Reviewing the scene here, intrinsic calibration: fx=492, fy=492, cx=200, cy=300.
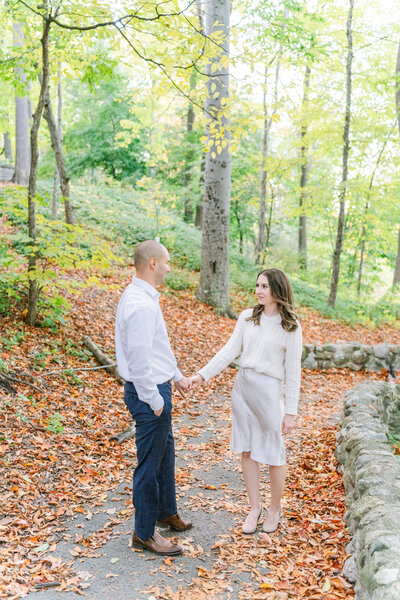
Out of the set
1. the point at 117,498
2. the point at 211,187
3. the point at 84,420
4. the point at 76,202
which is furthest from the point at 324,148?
the point at 117,498

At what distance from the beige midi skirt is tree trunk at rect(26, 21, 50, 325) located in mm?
4041

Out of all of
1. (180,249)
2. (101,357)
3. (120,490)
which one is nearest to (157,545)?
(120,490)

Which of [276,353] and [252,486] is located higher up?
[276,353]

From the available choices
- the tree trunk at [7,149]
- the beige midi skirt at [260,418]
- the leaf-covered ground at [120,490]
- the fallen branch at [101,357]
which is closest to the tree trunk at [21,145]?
the tree trunk at [7,149]

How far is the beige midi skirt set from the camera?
3.56m

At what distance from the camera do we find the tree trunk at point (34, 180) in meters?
5.97

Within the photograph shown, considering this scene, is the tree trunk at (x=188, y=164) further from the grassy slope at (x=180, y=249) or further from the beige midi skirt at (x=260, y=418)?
the beige midi skirt at (x=260, y=418)

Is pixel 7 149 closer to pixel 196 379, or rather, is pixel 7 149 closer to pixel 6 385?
pixel 6 385

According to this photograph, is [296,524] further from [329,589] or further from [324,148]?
[324,148]

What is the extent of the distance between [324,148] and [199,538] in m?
12.2

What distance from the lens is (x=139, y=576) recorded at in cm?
309

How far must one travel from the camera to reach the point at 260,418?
3598 millimetres

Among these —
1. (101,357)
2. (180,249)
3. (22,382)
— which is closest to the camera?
(22,382)

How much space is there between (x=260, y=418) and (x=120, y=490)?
1.58 m
